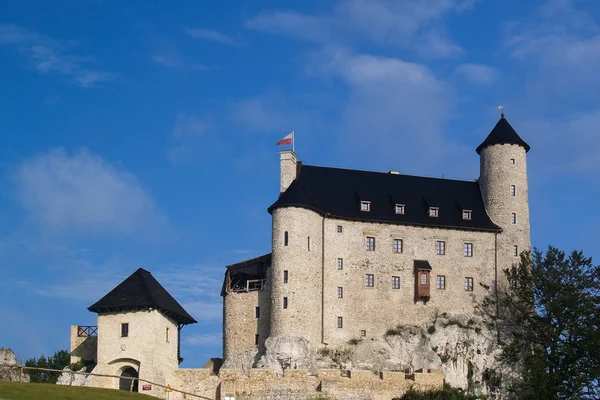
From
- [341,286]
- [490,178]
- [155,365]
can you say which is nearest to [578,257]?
[490,178]

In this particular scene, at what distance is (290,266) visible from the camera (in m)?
79.0

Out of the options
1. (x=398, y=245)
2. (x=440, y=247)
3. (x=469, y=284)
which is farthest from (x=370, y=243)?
(x=469, y=284)

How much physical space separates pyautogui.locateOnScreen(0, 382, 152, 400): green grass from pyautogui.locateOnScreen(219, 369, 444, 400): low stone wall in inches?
342

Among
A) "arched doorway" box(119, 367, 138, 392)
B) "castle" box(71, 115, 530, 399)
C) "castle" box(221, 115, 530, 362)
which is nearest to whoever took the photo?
"arched doorway" box(119, 367, 138, 392)

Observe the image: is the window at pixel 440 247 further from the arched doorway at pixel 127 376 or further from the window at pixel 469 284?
the arched doorway at pixel 127 376

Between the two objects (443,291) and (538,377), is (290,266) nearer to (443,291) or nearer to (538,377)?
(443,291)

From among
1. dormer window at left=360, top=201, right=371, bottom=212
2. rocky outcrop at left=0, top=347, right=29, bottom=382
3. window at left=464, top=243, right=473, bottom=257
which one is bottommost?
rocky outcrop at left=0, top=347, right=29, bottom=382

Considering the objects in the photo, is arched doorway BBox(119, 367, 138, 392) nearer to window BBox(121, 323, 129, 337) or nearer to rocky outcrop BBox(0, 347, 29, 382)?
window BBox(121, 323, 129, 337)

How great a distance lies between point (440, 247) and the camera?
276 ft

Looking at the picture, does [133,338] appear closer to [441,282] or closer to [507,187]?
[441,282]

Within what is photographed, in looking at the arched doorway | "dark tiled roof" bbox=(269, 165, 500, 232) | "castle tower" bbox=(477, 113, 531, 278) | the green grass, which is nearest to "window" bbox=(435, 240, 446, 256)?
"dark tiled roof" bbox=(269, 165, 500, 232)

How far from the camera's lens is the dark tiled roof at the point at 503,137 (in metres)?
86.6

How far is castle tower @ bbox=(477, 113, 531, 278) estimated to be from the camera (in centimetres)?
8512

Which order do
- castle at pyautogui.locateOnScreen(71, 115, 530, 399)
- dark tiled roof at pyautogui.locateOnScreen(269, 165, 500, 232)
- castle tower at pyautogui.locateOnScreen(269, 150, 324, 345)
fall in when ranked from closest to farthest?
1. castle at pyautogui.locateOnScreen(71, 115, 530, 399)
2. castle tower at pyautogui.locateOnScreen(269, 150, 324, 345)
3. dark tiled roof at pyautogui.locateOnScreen(269, 165, 500, 232)
